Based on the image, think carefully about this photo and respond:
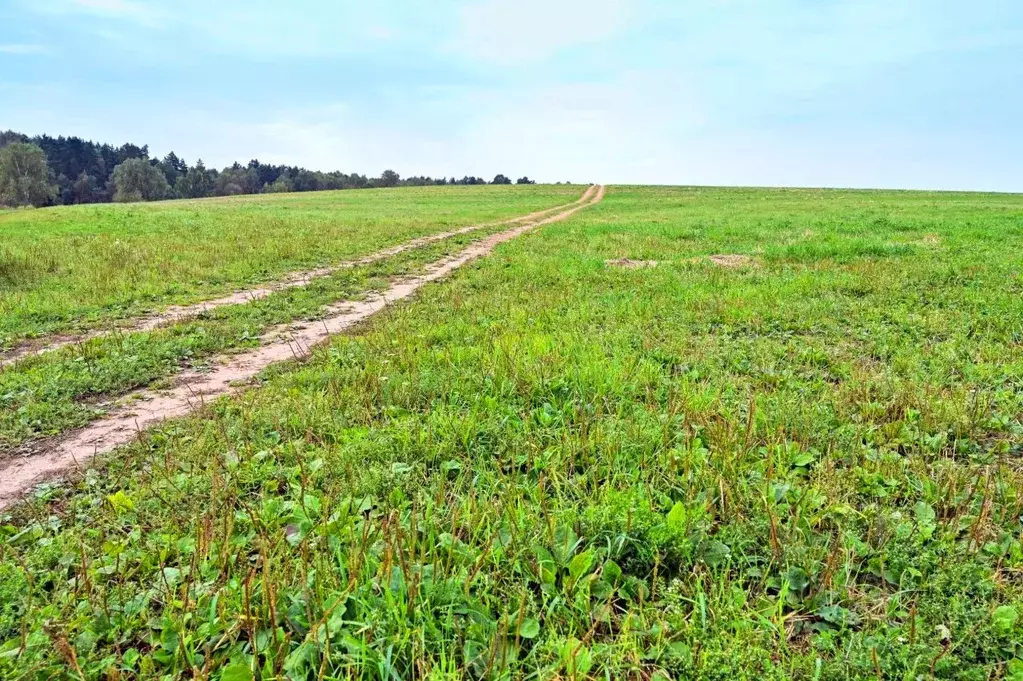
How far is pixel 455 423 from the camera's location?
4.67m

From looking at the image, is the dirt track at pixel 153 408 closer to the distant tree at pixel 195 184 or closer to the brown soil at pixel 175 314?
the brown soil at pixel 175 314

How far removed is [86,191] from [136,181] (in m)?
20.9

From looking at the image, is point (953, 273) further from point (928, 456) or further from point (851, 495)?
point (851, 495)

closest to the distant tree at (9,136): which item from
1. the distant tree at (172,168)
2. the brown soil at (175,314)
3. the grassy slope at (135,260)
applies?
the distant tree at (172,168)

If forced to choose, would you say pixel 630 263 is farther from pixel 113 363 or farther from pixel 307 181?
pixel 307 181

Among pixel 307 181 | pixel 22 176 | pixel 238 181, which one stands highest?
pixel 307 181

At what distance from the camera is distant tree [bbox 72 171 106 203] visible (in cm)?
12256

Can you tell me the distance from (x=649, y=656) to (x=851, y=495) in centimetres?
211

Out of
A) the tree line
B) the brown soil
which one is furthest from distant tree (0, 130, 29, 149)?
the brown soil

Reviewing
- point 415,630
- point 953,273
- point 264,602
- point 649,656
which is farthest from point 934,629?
point 953,273

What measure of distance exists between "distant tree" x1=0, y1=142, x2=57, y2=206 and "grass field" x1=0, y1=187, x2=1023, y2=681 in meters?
126

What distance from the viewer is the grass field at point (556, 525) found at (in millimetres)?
2445

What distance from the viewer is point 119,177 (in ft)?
381

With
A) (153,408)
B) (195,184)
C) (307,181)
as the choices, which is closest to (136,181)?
(195,184)
